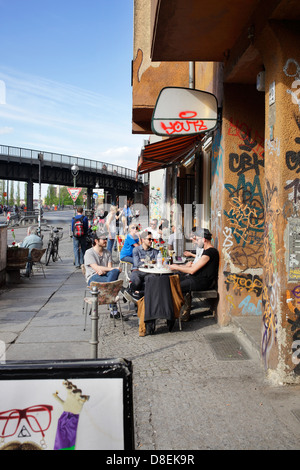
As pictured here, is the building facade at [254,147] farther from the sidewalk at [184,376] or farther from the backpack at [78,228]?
the backpack at [78,228]

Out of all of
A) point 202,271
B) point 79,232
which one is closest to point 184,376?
point 202,271

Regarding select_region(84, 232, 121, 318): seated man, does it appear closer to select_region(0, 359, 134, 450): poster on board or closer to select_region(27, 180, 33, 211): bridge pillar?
select_region(0, 359, 134, 450): poster on board

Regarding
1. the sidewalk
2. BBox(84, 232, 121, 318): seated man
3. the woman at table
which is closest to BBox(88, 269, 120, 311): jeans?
BBox(84, 232, 121, 318): seated man

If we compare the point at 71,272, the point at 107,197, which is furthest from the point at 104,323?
the point at 107,197

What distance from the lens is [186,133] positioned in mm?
6512

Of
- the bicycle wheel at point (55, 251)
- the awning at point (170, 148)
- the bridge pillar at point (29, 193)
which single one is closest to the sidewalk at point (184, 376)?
the awning at point (170, 148)

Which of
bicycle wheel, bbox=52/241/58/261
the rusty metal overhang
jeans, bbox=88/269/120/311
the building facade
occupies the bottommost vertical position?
bicycle wheel, bbox=52/241/58/261

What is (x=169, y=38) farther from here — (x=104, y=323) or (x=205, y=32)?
(x=104, y=323)

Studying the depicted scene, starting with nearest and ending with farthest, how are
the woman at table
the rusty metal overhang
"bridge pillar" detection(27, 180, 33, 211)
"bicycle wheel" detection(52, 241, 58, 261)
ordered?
the rusty metal overhang → the woman at table → "bicycle wheel" detection(52, 241, 58, 261) → "bridge pillar" detection(27, 180, 33, 211)

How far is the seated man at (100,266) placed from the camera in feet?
24.3

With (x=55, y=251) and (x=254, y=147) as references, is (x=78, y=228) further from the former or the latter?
(x=254, y=147)

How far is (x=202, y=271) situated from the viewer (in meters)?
6.88

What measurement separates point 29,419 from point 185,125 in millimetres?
5228

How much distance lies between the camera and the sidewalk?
3488 millimetres
